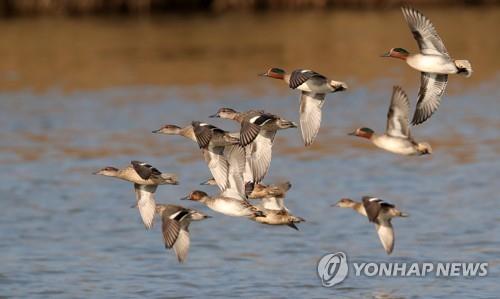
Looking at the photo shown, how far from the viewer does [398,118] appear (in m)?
10.5

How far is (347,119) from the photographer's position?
23.4 meters

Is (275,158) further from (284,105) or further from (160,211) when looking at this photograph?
(160,211)

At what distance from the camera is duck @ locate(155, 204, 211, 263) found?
409 inches

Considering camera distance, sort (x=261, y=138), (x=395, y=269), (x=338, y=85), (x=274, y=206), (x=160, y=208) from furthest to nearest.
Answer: (x=395, y=269) < (x=274, y=206) < (x=261, y=138) < (x=160, y=208) < (x=338, y=85)

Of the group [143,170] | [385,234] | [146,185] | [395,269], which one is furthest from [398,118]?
[395,269]

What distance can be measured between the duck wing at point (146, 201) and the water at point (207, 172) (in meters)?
1.83

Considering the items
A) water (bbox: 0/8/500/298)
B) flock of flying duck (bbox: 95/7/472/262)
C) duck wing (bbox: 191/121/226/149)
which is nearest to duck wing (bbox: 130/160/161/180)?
flock of flying duck (bbox: 95/7/472/262)

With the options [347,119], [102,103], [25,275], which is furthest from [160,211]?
[102,103]

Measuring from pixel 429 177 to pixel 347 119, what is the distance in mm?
4336

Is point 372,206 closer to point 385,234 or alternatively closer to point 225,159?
point 385,234

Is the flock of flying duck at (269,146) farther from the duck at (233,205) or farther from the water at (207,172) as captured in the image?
the water at (207,172)

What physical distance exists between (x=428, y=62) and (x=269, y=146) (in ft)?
6.39

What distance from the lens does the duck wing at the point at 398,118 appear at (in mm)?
10492

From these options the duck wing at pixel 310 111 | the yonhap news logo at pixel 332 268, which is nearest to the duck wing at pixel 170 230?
the duck wing at pixel 310 111
